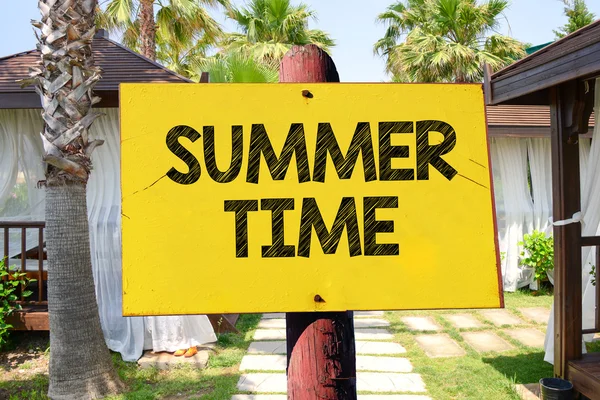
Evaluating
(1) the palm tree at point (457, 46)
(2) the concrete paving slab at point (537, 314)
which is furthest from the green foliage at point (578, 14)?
(2) the concrete paving slab at point (537, 314)

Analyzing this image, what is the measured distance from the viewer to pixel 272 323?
7219mm

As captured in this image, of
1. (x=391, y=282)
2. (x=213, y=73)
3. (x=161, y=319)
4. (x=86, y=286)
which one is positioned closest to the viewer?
(x=391, y=282)

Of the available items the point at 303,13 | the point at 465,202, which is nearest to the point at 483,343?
the point at 465,202

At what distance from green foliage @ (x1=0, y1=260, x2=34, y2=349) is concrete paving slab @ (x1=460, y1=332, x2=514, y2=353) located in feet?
17.0

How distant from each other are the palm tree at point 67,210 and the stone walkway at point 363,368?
1.37m

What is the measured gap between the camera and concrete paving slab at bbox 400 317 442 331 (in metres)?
6.95

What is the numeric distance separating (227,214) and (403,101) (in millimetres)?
504

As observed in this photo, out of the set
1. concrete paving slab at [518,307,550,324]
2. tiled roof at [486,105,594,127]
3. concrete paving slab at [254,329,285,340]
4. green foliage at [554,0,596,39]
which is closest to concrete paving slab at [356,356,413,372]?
concrete paving slab at [254,329,285,340]

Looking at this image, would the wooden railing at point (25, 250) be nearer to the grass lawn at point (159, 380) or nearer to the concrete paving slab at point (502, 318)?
the grass lawn at point (159, 380)

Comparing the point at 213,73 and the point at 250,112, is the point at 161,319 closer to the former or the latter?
the point at 250,112

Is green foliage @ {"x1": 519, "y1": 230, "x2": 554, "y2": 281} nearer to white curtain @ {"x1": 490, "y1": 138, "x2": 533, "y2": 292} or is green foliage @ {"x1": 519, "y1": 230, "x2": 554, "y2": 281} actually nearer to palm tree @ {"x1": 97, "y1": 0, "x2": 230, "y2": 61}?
white curtain @ {"x1": 490, "y1": 138, "x2": 533, "y2": 292}

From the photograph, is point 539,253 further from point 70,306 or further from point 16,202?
point 16,202

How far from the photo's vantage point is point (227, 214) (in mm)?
1229

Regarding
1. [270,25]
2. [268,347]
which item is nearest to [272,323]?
[268,347]
